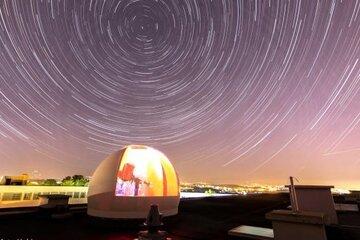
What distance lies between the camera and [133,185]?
1880 cm

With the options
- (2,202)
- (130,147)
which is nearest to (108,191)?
(130,147)

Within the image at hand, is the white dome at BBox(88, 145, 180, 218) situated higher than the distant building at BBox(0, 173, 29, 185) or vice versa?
the distant building at BBox(0, 173, 29, 185)

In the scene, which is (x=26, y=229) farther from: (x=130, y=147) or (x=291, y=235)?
(x=291, y=235)

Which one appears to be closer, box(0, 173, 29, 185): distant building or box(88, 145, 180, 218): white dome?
box(88, 145, 180, 218): white dome

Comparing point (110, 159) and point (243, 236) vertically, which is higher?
point (110, 159)

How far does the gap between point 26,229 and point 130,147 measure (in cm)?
885

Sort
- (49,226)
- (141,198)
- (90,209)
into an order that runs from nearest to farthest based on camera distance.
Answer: (49,226)
(141,198)
(90,209)

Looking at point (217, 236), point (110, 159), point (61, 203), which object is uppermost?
point (110, 159)

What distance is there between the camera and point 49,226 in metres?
13.2

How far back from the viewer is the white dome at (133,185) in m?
16.0

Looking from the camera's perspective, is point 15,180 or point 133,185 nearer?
point 133,185

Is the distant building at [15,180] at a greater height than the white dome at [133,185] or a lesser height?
greater

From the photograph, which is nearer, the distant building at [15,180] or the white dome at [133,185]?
the white dome at [133,185]

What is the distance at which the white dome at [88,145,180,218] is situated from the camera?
1605 centimetres
